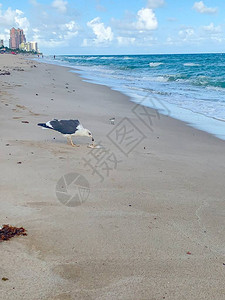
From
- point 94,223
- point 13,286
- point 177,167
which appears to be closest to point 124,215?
point 94,223

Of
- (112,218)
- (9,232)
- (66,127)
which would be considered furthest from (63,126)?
(9,232)

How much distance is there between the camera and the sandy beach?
7.27 ft

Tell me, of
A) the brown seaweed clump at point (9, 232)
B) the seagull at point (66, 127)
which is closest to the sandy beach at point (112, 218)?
the brown seaweed clump at point (9, 232)

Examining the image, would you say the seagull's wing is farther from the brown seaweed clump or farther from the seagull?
the brown seaweed clump

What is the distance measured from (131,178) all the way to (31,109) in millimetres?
4973

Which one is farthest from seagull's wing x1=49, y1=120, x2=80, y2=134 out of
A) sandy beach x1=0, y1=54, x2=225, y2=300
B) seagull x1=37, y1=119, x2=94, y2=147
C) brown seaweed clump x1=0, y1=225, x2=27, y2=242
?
brown seaweed clump x1=0, y1=225, x2=27, y2=242

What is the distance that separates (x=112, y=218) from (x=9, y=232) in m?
0.94

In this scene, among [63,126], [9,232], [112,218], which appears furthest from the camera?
[63,126]

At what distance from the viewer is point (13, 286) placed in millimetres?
2107

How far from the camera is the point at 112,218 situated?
3.14m

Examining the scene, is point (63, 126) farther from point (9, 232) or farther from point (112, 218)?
point (9, 232)

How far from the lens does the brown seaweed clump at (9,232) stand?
2.64 metres

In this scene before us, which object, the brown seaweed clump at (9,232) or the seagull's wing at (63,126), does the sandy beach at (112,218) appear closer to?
the brown seaweed clump at (9,232)

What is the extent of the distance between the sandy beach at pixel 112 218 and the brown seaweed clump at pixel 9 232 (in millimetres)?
59
